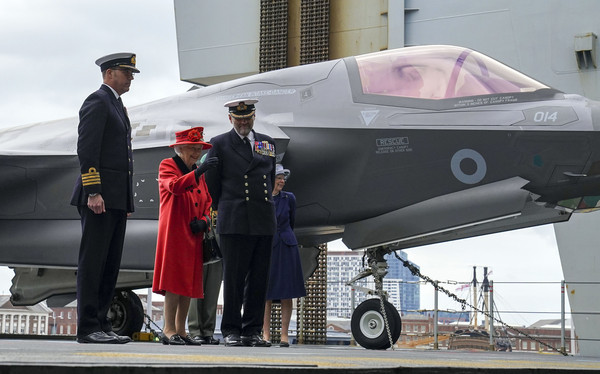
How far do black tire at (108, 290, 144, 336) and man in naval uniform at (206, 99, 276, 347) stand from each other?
3.63 m

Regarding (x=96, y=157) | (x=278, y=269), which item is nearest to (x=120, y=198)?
(x=96, y=157)

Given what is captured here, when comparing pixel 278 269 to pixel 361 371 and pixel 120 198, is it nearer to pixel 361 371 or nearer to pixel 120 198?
pixel 120 198

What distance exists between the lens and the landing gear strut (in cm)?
741

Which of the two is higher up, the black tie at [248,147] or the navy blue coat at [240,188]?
the black tie at [248,147]

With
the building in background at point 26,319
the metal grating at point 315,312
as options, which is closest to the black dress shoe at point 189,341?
the metal grating at point 315,312

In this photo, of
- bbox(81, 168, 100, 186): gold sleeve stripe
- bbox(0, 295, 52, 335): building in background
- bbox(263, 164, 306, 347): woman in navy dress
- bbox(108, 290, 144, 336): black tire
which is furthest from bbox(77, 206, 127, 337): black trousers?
bbox(0, 295, 52, 335): building in background

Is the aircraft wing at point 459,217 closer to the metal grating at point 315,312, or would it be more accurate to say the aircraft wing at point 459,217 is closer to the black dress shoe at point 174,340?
the black dress shoe at point 174,340

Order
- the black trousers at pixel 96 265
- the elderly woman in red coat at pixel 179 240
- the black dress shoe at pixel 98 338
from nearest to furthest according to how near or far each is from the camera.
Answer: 1. the black dress shoe at pixel 98 338
2. the black trousers at pixel 96 265
3. the elderly woman in red coat at pixel 179 240

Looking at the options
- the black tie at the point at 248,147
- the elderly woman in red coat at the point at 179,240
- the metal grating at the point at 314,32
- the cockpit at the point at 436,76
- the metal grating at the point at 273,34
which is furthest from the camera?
the metal grating at the point at 273,34

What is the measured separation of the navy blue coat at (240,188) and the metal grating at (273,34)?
37.2 feet

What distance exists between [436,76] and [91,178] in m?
3.35

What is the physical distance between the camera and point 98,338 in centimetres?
497

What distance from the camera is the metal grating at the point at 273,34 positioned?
55.7 ft

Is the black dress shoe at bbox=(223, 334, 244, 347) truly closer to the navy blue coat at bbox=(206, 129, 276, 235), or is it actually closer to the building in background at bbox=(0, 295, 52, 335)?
the navy blue coat at bbox=(206, 129, 276, 235)
